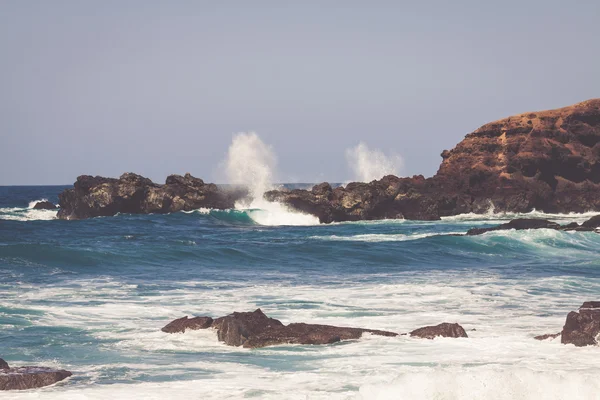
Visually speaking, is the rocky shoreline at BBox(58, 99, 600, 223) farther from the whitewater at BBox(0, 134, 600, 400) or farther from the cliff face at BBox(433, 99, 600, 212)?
the whitewater at BBox(0, 134, 600, 400)

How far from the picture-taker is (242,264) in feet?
87.0

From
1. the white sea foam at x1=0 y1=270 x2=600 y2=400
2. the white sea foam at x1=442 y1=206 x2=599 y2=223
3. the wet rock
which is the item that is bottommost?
the white sea foam at x1=0 y1=270 x2=600 y2=400

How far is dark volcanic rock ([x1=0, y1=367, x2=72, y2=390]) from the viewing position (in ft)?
29.7

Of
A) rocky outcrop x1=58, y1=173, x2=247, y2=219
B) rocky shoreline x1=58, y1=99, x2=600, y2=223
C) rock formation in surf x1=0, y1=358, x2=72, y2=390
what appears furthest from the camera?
rocky outcrop x1=58, y1=173, x2=247, y2=219

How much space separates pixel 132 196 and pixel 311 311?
140ft

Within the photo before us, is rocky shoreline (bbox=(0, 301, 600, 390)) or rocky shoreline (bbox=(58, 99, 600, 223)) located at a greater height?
rocky shoreline (bbox=(58, 99, 600, 223))

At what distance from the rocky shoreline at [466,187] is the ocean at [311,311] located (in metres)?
18.8

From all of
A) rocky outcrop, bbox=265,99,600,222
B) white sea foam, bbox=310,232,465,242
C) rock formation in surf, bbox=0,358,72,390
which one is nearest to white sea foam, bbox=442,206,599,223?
rocky outcrop, bbox=265,99,600,222

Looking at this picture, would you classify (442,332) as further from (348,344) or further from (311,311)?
(311,311)

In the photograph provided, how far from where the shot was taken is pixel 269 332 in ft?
39.4

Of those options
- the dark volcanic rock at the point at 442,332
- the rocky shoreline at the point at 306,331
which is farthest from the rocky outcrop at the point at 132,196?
the dark volcanic rock at the point at 442,332

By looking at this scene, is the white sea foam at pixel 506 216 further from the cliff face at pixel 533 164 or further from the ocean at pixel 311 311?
the ocean at pixel 311 311

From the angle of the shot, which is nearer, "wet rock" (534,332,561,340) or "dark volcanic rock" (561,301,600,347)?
"dark volcanic rock" (561,301,600,347)

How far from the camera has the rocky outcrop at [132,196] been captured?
55625 millimetres
